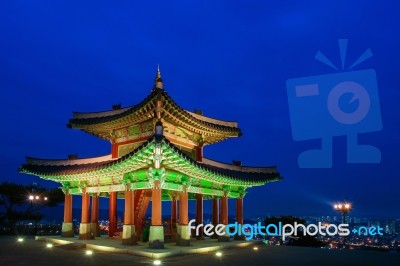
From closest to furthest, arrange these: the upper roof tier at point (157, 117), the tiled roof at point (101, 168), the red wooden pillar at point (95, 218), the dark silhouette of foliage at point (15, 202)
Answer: the upper roof tier at point (157, 117) → the tiled roof at point (101, 168) → the red wooden pillar at point (95, 218) → the dark silhouette of foliage at point (15, 202)

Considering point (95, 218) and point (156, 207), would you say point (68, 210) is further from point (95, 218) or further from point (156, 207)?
point (156, 207)

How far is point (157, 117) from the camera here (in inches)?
891

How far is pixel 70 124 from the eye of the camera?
27969 mm

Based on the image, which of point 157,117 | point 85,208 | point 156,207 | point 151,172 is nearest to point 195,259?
point 156,207

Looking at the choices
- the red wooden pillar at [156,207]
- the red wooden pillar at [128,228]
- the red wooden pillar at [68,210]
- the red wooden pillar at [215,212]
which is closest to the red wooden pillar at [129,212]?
the red wooden pillar at [128,228]

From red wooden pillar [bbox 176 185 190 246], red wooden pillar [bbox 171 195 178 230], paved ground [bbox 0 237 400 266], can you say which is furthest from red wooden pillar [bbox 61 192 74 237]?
red wooden pillar [bbox 176 185 190 246]

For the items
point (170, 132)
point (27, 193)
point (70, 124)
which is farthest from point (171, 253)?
point (27, 193)

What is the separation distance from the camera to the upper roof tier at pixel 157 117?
73.2 feet

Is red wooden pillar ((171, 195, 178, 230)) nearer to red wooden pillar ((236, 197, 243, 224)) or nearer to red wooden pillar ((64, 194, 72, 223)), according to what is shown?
red wooden pillar ((236, 197, 243, 224))

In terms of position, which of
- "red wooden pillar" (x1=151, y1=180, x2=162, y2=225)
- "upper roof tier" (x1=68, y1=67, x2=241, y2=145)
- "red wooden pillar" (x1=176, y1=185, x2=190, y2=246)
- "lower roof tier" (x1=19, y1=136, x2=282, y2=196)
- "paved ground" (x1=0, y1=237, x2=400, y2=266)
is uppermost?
"upper roof tier" (x1=68, y1=67, x2=241, y2=145)

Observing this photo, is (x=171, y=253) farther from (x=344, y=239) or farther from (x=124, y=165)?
(x=344, y=239)

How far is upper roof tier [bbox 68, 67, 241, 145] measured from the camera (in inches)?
878

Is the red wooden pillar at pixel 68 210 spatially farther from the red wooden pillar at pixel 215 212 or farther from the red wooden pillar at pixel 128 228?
the red wooden pillar at pixel 215 212

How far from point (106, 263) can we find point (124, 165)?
6.17 metres
